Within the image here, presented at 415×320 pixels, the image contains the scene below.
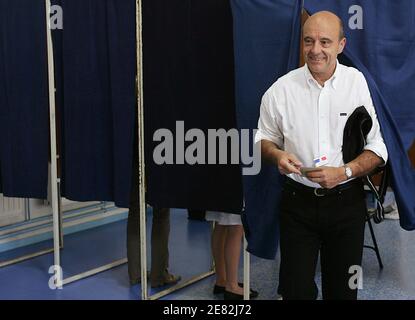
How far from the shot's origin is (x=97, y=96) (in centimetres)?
290

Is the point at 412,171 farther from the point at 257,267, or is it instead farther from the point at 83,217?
the point at 83,217

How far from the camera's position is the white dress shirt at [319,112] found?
1.81m

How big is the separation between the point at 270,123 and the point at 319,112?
0.69 feet

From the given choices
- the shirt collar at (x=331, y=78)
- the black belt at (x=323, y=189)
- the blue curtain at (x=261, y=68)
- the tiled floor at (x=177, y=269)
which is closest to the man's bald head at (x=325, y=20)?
the shirt collar at (x=331, y=78)

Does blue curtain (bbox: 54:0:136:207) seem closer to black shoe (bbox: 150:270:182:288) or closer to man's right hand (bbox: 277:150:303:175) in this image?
black shoe (bbox: 150:270:182:288)

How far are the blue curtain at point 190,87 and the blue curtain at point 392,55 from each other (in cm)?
55

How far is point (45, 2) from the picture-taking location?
304 cm

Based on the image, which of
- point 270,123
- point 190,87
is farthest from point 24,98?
point 270,123

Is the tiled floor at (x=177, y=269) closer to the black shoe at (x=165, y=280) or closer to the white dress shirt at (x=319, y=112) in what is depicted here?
the black shoe at (x=165, y=280)

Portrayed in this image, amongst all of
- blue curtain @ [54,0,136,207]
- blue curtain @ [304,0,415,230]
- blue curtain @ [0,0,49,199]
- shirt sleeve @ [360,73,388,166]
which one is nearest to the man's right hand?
shirt sleeve @ [360,73,388,166]

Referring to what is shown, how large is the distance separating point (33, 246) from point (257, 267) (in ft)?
6.20

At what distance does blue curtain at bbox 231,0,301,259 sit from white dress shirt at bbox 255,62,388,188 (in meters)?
0.40

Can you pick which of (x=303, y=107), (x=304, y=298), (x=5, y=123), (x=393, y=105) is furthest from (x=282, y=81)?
(x=5, y=123)

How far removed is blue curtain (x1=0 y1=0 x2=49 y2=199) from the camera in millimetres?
3154
